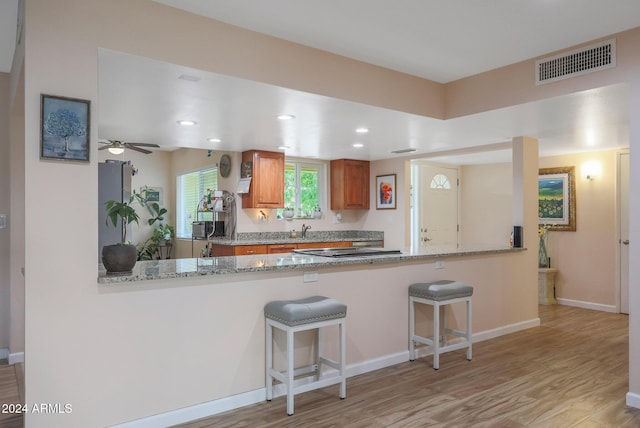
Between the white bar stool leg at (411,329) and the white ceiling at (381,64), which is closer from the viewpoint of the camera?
the white ceiling at (381,64)

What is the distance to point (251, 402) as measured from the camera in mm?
2836

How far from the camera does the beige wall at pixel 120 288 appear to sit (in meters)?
2.16

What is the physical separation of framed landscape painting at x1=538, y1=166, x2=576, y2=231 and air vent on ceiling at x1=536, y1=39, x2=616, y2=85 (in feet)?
11.4

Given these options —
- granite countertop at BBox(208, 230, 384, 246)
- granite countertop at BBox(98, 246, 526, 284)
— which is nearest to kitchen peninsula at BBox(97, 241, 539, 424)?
granite countertop at BBox(98, 246, 526, 284)

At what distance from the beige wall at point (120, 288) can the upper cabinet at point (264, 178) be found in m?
2.90

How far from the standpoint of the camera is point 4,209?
3.84 metres

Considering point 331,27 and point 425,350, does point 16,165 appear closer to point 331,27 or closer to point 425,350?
point 331,27

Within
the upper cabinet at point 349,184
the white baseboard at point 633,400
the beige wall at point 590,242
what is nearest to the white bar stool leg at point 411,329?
the white baseboard at point 633,400

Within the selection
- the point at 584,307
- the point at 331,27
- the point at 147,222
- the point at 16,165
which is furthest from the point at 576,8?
the point at 147,222

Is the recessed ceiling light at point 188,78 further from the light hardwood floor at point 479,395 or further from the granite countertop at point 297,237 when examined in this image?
the granite countertop at point 297,237

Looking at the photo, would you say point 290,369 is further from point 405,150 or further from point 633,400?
point 405,150

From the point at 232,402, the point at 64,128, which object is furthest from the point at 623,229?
the point at 64,128

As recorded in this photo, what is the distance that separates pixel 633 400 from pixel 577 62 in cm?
230

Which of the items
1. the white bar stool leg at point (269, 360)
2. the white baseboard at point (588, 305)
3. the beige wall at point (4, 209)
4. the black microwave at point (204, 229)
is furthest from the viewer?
the black microwave at point (204, 229)
